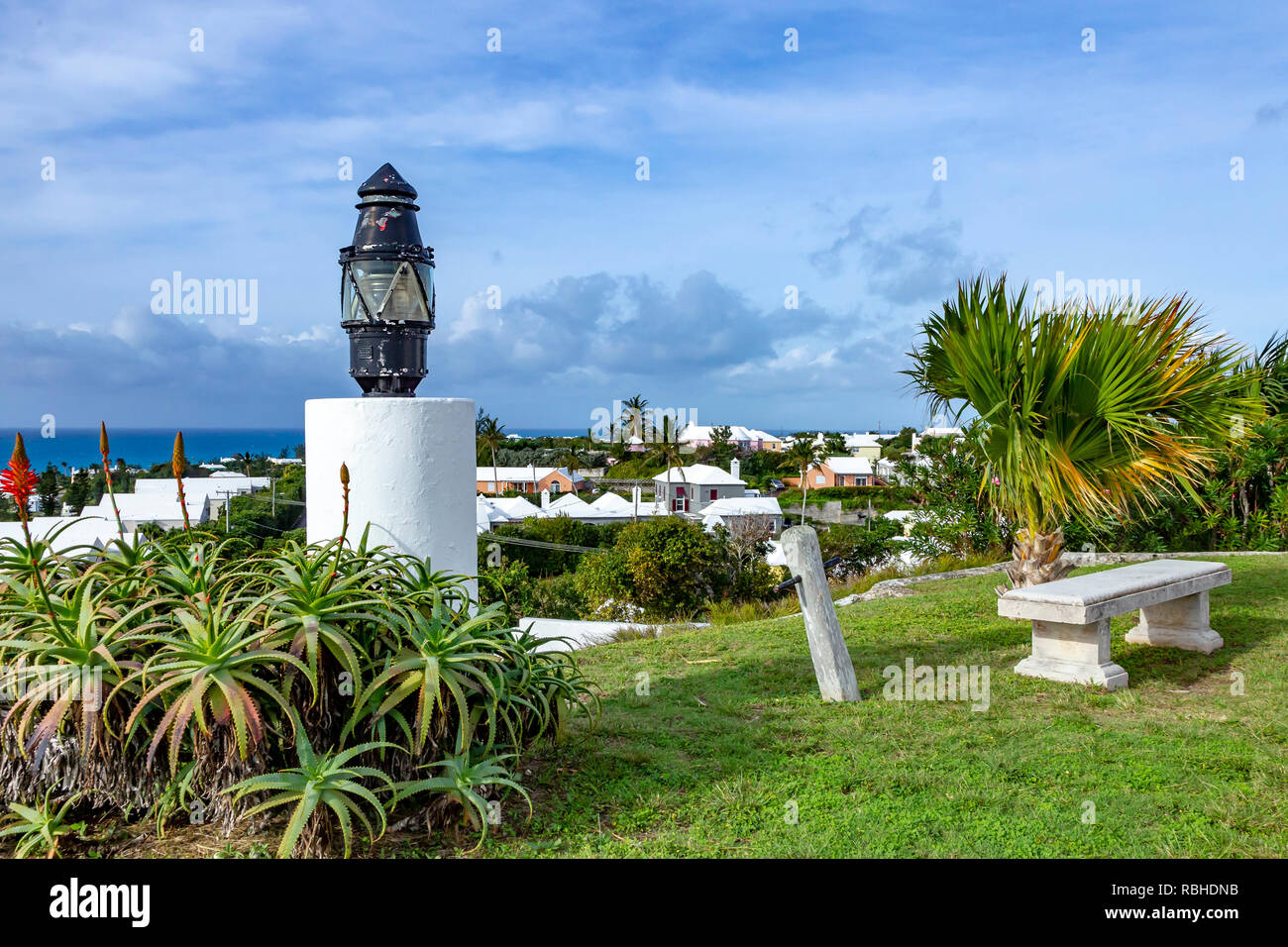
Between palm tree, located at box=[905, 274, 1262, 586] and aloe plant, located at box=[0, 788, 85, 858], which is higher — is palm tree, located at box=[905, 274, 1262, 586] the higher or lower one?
the higher one

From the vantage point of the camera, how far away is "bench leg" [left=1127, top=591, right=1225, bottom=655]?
655 centimetres

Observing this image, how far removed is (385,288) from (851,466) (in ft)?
228

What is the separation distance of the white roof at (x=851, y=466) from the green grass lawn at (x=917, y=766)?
2569 inches

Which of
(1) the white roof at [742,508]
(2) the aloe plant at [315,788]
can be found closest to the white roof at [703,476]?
(1) the white roof at [742,508]

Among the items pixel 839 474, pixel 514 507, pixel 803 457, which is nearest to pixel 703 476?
pixel 514 507

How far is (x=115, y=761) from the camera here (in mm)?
3406

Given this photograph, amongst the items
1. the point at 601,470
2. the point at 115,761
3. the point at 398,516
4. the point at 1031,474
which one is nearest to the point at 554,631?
the point at 1031,474

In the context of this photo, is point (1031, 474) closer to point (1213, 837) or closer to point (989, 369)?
point (989, 369)

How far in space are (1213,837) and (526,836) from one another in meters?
2.80

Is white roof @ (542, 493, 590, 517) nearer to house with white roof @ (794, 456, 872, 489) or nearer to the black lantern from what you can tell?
house with white roof @ (794, 456, 872, 489)

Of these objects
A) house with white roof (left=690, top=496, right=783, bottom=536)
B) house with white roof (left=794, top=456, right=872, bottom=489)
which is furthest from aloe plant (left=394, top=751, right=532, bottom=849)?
house with white roof (left=794, top=456, right=872, bottom=489)

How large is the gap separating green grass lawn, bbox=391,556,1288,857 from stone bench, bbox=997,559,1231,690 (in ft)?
0.53

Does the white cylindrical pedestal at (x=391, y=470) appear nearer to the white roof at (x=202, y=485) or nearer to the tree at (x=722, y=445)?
the white roof at (x=202, y=485)

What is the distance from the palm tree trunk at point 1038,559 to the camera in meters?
7.18
